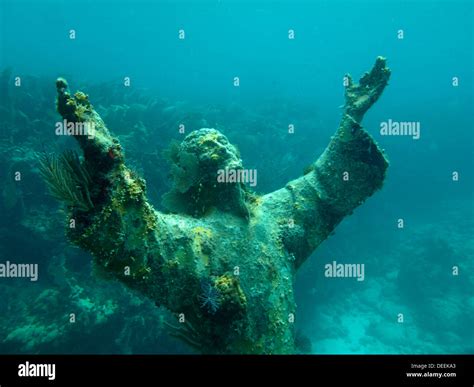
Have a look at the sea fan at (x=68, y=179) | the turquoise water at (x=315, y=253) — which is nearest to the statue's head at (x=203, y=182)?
the sea fan at (x=68, y=179)

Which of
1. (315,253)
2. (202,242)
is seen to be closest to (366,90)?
(202,242)

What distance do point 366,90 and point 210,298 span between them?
3819mm

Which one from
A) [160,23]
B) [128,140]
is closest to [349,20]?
[160,23]

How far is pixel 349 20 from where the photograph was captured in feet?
301

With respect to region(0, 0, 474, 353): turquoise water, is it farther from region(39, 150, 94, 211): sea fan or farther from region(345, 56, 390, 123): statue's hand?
region(345, 56, 390, 123): statue's hand

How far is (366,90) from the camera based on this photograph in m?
5.23

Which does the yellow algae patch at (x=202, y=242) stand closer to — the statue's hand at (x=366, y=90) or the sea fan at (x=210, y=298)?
the sea fan at (x=210, y=298)

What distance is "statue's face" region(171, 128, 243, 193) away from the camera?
14.1 ft

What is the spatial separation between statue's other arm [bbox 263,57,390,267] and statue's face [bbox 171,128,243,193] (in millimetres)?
1030

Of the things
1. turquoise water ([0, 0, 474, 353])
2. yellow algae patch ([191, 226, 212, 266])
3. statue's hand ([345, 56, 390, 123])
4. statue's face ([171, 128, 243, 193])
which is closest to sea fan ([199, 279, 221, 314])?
yellow algae patch ([191, 226, 212, 266])

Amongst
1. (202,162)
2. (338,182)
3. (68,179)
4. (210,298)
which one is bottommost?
(210,298)

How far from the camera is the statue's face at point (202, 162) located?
14.1 ft

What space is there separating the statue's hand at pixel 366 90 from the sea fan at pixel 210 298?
10.5ft

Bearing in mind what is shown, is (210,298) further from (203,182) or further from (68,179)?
(68,179)
